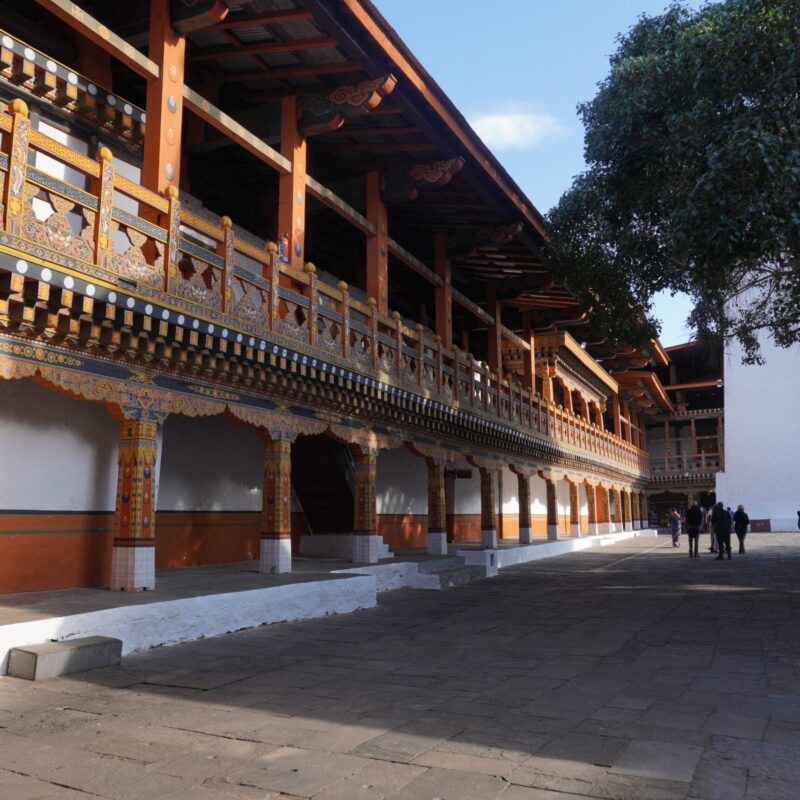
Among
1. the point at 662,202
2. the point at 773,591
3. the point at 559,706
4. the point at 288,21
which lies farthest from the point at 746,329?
the point at 559,706

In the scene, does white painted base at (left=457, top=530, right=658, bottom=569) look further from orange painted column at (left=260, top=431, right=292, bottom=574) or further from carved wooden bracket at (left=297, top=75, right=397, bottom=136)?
carved wooden bracket at (left=297, top=75, right=397, bottom=136)

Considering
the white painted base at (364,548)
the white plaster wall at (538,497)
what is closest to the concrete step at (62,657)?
the white painted base at (364,548)

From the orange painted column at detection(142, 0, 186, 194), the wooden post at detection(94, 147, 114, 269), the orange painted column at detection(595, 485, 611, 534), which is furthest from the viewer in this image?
the orange painted column at detection(595, 485, 611, 534)

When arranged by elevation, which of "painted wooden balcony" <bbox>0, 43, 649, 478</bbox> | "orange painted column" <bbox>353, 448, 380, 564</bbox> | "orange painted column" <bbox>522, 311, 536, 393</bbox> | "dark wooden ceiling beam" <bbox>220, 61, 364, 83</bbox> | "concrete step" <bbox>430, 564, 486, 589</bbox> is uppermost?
"dark wooden ceiling beam" <bbox>220, 61, 364, 83</bbox>

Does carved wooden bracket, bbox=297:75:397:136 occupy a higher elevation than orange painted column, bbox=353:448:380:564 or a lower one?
higher

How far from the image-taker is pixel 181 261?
8.42 metres

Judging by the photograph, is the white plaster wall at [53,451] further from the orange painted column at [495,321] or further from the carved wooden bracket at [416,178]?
the orange painted column at [495,321]

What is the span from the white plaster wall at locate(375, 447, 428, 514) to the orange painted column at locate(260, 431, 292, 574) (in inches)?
263

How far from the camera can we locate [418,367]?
1359 cm

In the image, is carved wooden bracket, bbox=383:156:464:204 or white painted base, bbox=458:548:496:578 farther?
white painted base, bbox=458:548:496:578

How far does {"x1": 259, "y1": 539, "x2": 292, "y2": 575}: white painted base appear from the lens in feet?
33.3

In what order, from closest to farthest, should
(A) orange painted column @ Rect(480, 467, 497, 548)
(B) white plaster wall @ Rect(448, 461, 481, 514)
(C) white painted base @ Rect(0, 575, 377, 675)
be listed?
(C) white painted base @ Rect(0, 575, 377, 675) < (A) orange painted column @ Rect(480, 467, 497, 548) < (B) white plaster wall @ Rect(448, 461, 481, 514)

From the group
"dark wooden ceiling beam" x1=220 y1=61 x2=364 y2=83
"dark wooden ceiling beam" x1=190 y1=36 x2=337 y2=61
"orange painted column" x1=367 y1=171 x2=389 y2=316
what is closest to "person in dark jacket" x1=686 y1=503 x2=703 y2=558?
"orange painted column" x1=367 y1=171 x2=389 y2=316

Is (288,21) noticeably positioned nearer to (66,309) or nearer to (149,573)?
(66,309)
